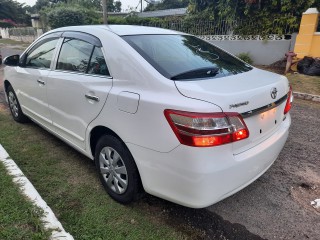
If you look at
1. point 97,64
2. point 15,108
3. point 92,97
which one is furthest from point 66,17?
Answer: point 92,97

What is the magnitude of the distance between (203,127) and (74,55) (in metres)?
1.90

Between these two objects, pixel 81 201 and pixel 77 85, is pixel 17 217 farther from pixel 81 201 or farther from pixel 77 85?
pixel 77 85

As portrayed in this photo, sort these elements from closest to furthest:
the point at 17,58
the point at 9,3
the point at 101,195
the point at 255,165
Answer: the point at 255,165 → the point at 101,195 → the point at 17,58 → the point at 9,3

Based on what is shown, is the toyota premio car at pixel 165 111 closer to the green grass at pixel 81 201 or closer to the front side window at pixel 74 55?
the front side window at pixel 74 55

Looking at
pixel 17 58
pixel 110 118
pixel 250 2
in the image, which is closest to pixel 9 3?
pixel 250 2

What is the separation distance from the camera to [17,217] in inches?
94.7

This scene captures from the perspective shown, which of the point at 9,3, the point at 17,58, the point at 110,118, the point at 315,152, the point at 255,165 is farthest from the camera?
the point at 9,3

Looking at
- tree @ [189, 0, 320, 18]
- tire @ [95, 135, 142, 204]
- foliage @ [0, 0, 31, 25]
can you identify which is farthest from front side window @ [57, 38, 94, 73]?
foliage @ [0, 0, 31, 25]

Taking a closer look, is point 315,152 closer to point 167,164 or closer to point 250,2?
point 167,164

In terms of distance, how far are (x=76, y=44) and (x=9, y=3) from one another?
173 feet

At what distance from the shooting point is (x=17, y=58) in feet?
15.0

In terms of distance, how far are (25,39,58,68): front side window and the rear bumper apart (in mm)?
1979

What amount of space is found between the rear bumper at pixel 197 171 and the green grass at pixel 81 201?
37cm

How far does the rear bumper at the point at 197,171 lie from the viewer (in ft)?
6.69
